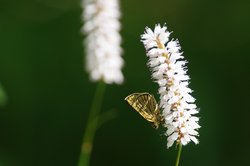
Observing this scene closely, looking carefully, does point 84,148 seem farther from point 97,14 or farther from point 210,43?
point 210,43

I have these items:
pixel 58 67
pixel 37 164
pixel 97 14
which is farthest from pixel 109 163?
pixel 97 14

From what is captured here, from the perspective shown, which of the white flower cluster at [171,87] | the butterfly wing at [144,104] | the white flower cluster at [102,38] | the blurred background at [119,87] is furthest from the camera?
the blurred background at [119,87]

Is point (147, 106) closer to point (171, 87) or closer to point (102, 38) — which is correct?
point (171, 87)

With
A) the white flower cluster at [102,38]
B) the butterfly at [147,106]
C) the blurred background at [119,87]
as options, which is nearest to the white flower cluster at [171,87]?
the butterfly at [147,106]

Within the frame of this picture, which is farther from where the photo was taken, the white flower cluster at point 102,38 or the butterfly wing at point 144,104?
the white flower cluster at point 102,38

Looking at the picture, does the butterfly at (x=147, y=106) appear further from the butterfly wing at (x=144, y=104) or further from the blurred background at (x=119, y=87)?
the blurred background at (x=119, y=87)
